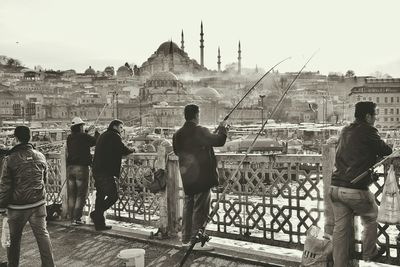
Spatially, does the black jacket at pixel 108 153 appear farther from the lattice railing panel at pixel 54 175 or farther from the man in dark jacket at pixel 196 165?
the lattice railing panel at pixel 54 175

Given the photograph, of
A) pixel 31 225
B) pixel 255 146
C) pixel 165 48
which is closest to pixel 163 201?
pixel 31 225

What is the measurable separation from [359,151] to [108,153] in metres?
3.04

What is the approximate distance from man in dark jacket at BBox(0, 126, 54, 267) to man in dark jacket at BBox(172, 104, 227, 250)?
1.33 metres

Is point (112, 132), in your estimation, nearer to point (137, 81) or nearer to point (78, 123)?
point (78, 123)

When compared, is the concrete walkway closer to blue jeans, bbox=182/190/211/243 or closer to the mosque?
blue jeans, bbox=182/190/211/243

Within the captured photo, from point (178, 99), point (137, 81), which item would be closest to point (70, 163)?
point (178, 99)

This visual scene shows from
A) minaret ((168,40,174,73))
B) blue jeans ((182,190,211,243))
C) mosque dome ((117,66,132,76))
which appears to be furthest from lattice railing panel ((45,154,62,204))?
mosque dome ((117,66,132,76))

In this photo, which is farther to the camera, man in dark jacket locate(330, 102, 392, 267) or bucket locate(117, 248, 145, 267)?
bucket locate(117, 248, 145, 267)

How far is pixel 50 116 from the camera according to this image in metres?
86.0

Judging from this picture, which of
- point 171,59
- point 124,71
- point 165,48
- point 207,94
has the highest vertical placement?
point 165,48

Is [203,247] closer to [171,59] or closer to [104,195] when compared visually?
[104,195]

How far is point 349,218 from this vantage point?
376 centimetres

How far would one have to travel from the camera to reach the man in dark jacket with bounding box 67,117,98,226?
6117mm

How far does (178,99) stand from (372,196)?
84.0 metres
